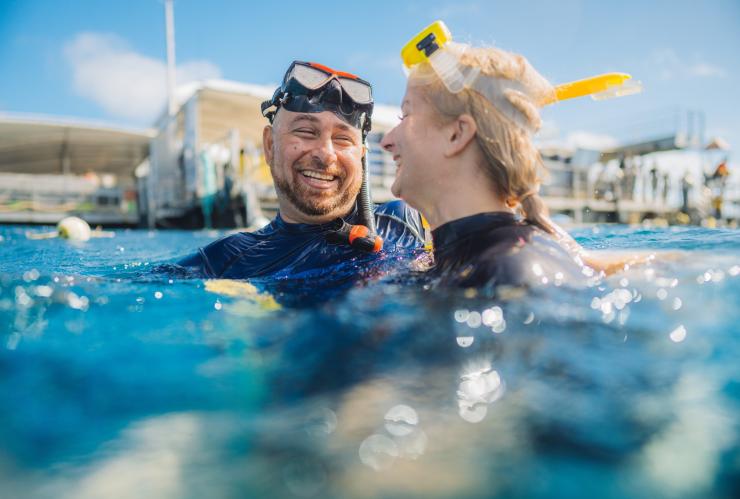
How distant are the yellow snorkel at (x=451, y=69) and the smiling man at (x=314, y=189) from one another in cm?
107

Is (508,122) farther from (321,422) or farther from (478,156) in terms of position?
(321,422)

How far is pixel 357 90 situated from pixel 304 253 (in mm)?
1247

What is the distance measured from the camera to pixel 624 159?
22.2 m

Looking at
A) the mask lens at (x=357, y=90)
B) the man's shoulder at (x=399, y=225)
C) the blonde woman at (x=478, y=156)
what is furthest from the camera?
the man's shoulder at (x=399, y=225)

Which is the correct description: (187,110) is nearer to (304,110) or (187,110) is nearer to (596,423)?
(304,110)

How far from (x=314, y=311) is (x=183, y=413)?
2.11 feet

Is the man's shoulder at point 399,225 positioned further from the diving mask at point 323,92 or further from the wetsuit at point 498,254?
the wetsuit at point 498,254

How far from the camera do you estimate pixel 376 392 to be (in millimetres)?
1357

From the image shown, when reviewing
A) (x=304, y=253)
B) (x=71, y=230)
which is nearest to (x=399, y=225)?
(x=304, y=253)

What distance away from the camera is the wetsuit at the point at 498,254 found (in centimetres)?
157

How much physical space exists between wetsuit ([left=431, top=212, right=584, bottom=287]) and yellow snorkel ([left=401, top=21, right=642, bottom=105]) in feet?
1.88

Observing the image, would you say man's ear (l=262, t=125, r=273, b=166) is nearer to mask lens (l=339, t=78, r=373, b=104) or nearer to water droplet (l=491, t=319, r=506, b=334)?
mask lens (l=339, t=78, r=373, b=104)

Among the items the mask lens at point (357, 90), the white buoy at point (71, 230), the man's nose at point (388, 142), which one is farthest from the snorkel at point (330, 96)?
the white buoy at point (71, 230)

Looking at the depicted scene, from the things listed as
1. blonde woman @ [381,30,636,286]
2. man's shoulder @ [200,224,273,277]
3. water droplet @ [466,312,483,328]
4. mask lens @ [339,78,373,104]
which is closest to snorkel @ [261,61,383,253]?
mask lens @ [339,78,373,104]
